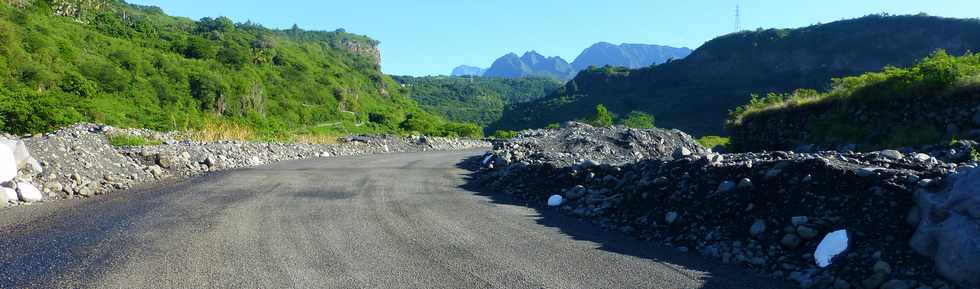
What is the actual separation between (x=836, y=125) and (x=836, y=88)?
5.91ft

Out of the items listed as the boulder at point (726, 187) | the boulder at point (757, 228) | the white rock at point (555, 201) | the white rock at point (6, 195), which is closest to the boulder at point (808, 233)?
the boulder at point (757, 228)

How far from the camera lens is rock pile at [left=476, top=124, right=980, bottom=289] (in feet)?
16.6

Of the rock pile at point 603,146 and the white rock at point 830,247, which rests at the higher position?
the white rock at point 830,247

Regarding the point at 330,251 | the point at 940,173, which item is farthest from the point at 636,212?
the point at 330,251

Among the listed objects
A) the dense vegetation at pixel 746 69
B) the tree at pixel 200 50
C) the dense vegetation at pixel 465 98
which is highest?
the tree at pixel 200 50

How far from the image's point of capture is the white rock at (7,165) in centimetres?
920

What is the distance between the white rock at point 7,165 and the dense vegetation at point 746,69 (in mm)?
70098

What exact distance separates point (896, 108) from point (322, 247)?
13.5 m

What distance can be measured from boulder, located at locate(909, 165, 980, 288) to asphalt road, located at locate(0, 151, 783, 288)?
1.28 meters

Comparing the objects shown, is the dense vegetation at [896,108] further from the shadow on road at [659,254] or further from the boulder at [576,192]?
the shadow on road at [659,254]

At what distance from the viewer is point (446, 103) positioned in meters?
153

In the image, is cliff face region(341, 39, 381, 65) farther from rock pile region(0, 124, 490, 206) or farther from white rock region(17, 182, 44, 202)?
white rock region(17, 182, 44, 202)

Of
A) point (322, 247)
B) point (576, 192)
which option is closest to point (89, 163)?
point (322, 247)

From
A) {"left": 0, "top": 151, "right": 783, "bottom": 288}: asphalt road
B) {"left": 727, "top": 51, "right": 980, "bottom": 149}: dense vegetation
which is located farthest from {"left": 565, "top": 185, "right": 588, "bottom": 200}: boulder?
{"left": 727, "top": 51, "right": 980, "bottom": 149}: dense vegetation
